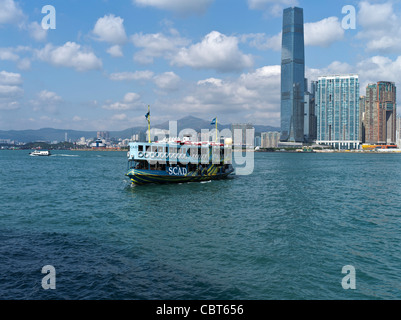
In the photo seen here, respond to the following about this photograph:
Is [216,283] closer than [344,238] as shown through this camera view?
Yes

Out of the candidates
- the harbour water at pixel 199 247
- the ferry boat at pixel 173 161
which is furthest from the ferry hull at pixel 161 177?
the harbour water at pixel 199 247

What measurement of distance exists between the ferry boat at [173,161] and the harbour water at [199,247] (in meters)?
7.92

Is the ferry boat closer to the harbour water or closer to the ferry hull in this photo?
the ferry hull

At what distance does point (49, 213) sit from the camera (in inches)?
1063

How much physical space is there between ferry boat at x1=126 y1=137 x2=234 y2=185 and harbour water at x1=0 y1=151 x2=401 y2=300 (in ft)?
26.0

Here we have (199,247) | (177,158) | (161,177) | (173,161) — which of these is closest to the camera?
(199,247)

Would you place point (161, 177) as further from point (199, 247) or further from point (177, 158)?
point (199, 247)

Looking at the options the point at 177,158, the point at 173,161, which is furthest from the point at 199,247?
the point at 177,158

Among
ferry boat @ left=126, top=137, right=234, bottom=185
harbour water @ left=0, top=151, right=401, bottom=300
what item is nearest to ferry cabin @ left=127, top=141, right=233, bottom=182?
ferry boat @ left=126, top=137, right=234, bottom=185

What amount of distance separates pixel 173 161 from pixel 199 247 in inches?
1018

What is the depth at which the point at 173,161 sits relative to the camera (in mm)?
43000

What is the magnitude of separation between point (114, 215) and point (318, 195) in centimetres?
2452
